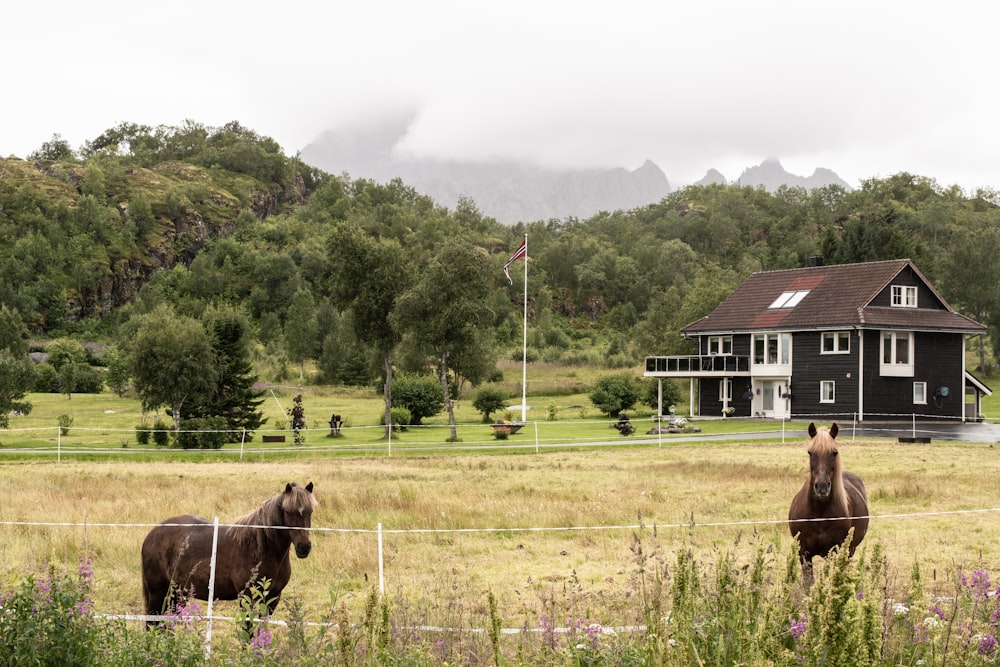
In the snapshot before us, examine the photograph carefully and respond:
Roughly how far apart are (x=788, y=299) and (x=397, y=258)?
24.0 m

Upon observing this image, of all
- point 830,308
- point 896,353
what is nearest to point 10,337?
point 830,308

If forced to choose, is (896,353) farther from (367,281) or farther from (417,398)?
(367,281)

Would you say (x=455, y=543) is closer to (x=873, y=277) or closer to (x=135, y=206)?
(x=873, y=277)

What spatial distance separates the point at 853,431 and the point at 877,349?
10.2 metres

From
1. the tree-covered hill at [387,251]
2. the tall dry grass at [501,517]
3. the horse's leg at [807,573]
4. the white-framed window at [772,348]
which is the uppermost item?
the tree-covered hill at [387,251]

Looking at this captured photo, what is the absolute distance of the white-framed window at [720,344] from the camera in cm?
5719

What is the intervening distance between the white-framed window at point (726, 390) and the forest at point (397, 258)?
804cm

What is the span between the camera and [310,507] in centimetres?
894

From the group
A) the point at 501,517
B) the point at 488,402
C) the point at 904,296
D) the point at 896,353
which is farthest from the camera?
the point at 904,296

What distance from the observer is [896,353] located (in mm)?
51000

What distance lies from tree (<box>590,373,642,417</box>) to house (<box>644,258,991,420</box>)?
1.88 meters

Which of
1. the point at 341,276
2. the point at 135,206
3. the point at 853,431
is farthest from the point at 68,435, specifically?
the point at 135,206

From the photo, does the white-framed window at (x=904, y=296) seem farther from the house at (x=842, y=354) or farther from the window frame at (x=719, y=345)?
the window frame at (x=719, y=345)

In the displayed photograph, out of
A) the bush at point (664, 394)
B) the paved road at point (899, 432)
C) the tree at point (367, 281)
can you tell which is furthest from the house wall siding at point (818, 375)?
the tree at point (367, 281)
